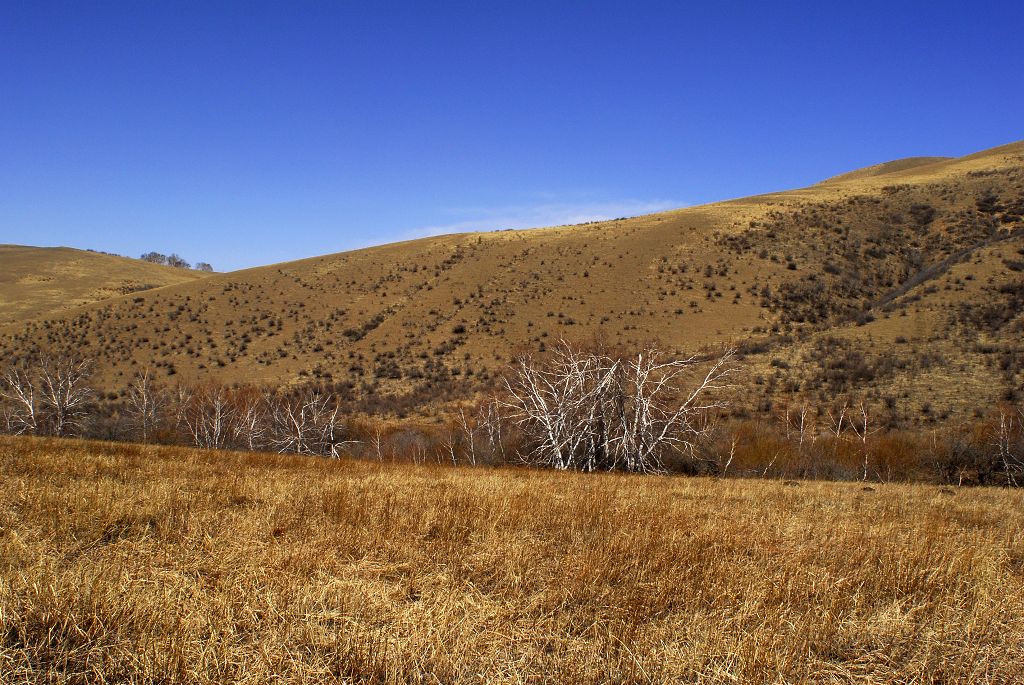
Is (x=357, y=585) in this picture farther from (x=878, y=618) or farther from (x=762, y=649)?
(x=878, y=618)

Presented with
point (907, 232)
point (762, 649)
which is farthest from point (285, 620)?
point (907, 232)

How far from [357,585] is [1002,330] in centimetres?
3726

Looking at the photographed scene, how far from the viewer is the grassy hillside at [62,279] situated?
67.6 meters

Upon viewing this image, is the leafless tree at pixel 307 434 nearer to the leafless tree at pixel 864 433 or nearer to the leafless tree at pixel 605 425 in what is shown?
the leafless tree at pixel 605 425

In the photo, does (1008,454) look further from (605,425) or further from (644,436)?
(605,425)

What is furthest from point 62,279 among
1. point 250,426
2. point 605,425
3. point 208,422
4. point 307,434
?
point 605,425

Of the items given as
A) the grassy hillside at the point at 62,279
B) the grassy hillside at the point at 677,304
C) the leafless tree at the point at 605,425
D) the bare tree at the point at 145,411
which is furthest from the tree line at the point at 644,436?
the grassy hillside at the point at 62,279

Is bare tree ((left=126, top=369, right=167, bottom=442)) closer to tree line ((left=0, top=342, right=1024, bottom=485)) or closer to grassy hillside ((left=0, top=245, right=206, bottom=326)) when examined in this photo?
tree line ((left=0, top=342, right=1024, bottom=485))

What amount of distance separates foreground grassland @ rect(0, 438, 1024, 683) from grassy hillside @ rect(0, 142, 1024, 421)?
22.5 metres

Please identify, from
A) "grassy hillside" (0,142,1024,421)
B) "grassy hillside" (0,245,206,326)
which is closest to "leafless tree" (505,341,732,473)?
"grassy hillside" (0,142,1024,421)

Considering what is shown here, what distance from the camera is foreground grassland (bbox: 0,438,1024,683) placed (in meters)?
3.13

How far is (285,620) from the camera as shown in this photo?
352 centimetres

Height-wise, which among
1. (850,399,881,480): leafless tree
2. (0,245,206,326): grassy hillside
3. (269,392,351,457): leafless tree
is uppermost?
(0,245,206,326): grassy hillside

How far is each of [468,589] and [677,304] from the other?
46129mm
